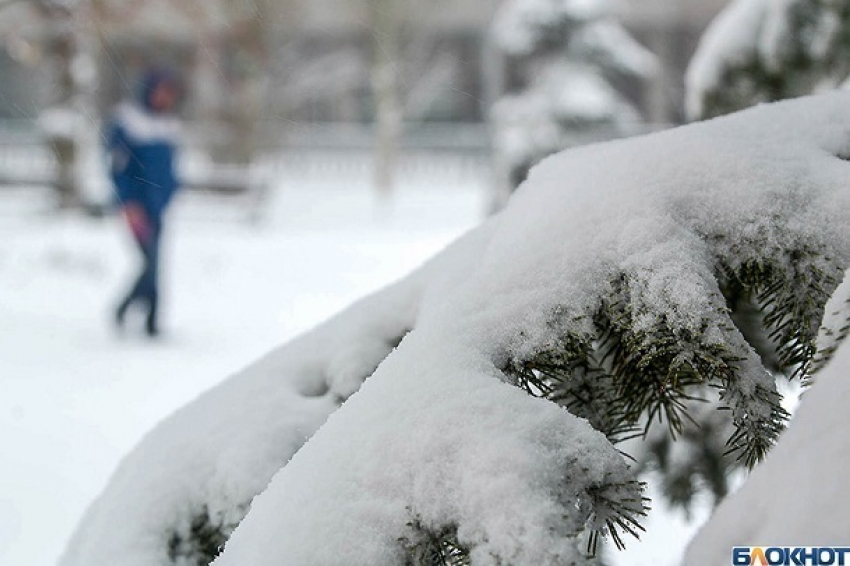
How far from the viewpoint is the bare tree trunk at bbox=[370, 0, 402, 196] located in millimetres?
20547

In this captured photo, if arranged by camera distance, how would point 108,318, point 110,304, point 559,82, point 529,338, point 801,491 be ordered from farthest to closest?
point 559,82 → point 110,304 → point 108,318 → point 529,338 → point 801,491

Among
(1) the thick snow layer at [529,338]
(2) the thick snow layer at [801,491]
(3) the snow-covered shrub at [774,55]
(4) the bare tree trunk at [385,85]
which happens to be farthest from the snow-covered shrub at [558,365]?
(4) the bare tree trunk at [385,85]

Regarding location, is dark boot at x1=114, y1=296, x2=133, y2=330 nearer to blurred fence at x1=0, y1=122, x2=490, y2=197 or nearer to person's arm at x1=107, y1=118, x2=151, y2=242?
person's arm at x1=107, y1=118, x2=151, y2=242

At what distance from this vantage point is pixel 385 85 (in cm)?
2123

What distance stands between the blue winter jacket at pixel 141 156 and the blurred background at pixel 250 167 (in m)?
0.47

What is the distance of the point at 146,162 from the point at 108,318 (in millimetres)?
2135

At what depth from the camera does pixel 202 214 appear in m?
15.2

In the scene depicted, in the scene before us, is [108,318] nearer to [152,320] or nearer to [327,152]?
[152,320]

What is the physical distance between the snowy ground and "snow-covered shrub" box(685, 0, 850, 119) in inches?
69.2

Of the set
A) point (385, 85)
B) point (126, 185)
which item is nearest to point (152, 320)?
point (126, 185)

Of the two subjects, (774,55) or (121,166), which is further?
(121,166)

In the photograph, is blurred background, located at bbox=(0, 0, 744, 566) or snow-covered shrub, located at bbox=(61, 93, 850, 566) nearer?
snow-covered shrub, located at bbox=(61, 93, 850, 566)

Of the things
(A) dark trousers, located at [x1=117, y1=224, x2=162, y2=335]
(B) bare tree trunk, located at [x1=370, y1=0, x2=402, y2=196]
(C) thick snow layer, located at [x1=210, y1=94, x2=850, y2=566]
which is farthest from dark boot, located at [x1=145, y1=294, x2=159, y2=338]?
(B) bare tree trunk, located at [x1=370, y1=0, x2=402, y2=196]

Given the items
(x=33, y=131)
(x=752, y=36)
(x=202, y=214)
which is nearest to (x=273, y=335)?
(x=752, y=36)
